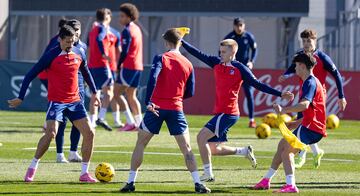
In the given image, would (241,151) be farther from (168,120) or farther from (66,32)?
(66,32)

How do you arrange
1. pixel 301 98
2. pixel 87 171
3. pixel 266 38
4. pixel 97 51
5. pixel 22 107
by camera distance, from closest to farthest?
1. pixel 301 98
2. pixel 87 171
3. pixel 97 51
4. pixel 22 107
5. pixel 266 38

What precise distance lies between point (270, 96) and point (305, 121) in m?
16.7

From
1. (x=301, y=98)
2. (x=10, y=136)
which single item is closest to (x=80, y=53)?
(x=301, y=98)

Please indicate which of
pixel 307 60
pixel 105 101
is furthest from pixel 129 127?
pixel 307 60

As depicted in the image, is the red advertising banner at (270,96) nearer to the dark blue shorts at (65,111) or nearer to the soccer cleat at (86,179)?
the dark blue shorts at (65,111)

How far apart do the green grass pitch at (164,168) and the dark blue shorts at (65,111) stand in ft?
2.67

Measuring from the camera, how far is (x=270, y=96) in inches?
1268

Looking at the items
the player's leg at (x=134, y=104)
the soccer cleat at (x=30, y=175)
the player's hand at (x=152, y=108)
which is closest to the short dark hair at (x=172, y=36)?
the player's hand at (x=152, y=108)

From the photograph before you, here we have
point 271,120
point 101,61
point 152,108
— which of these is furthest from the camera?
point 271,120

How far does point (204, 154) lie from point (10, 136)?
885cm

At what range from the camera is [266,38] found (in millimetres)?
45344

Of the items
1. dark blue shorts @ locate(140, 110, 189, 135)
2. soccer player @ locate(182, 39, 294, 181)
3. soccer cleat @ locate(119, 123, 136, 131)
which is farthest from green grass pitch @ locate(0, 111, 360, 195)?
dark blue shorts @ locate(140, 110, 189, 135)

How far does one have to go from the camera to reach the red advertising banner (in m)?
31.6

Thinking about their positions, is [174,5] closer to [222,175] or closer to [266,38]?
[266,38]
